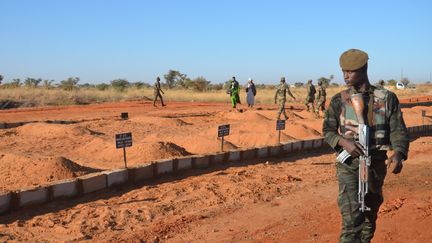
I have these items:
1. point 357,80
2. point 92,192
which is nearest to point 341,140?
point 357,80

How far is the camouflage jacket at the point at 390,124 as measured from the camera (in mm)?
3689

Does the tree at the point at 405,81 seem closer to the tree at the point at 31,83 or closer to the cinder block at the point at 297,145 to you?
the tree at the point at 31,83

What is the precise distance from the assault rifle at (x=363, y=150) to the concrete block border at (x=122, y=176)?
399 cm

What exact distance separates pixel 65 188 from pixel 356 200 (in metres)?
4.08

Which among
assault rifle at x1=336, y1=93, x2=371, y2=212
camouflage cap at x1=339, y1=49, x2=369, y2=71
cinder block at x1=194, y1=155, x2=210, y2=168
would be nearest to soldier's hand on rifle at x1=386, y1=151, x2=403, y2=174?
assault rifle at x1=336, y1=93, x2=371, y2=212

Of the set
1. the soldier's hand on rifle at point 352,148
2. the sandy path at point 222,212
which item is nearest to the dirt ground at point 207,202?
the sandy path at point 222,212

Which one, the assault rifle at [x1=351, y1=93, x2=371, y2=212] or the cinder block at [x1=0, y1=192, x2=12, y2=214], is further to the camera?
the cinder block at [x1=0, y1=192, x2=12, y2=214]

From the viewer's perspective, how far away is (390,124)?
148 inches

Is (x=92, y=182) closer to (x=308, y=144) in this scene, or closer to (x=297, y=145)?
(x=297, y=145)

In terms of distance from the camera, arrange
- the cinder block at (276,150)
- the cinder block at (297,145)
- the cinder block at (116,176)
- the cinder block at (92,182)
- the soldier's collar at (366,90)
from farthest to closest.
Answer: the cinder block at (297,145) → the cinder block at (276,150) → the cinder block at (116,176) → the cinder block at (92,182) → the soldier's collar at (366,90)

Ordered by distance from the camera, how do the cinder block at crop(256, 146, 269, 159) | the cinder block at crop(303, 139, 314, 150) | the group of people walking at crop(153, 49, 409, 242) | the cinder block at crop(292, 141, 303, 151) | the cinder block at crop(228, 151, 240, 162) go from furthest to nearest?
1. the cinder block at crop(303, 139, 314, 150)
2. the cinder block at crop(292, 141, 303, 151)
3. the cinder block at crop(256, 146, 269, 159)
4. the cinder block at crop(228, 151, 240, 162)
5. the group of people walking at crop(153, 49, 409, 242)

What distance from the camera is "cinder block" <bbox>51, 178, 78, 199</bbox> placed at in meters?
6.52

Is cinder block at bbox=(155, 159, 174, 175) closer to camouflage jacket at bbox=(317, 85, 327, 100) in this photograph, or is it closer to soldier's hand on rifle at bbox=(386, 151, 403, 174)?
soldier's hand on rifle at bbox=(386, 151, 403, 174)

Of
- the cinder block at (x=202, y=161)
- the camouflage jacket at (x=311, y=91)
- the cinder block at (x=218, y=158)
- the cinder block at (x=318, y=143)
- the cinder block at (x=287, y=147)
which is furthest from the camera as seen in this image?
the camouflage jacket at (x=311, y=91)
